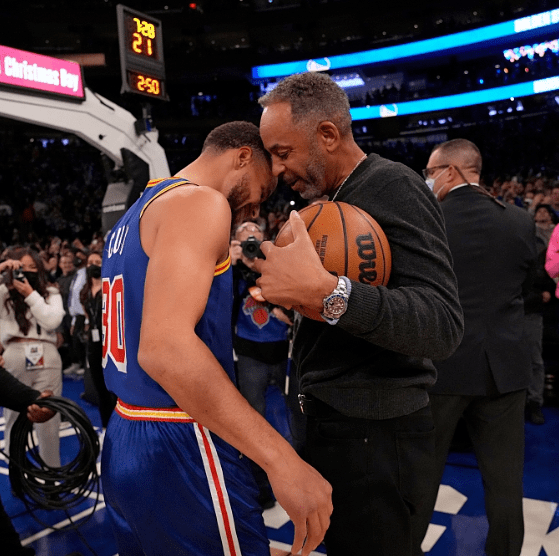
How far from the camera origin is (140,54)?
238 inches

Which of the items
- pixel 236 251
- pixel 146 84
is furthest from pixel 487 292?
pixel 146 84

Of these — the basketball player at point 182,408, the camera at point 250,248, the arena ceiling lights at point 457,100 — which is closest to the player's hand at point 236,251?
the camera at point 250,248

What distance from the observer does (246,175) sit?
5.51ft

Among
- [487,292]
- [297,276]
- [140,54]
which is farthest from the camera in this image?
[140,54]

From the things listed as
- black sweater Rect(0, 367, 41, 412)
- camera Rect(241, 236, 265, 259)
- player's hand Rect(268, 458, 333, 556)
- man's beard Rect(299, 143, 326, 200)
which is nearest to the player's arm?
player's hand Rect(268, 458, 333, 556)

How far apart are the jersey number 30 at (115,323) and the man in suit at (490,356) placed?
1.62 metres

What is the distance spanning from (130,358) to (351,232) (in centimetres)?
68

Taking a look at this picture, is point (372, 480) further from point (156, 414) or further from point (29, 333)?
point (29, 333)

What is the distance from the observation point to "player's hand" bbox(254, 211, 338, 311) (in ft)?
4.22

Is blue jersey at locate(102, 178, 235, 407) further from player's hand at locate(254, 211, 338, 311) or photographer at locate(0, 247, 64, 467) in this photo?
photographer at locate(0, 247, 64, 467)

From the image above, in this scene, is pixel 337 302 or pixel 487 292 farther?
pixel 487 292

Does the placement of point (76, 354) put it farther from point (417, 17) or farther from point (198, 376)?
point (417, 17)

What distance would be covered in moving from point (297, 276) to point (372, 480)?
65cm

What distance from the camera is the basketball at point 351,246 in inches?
56.0
